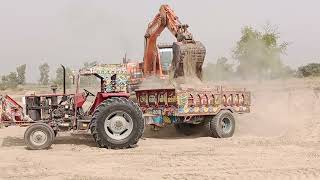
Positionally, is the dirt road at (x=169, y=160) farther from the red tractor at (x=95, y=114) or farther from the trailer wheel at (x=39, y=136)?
the red tractor at (x=95, y=114)

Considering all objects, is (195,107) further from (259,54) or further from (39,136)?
(259,54)

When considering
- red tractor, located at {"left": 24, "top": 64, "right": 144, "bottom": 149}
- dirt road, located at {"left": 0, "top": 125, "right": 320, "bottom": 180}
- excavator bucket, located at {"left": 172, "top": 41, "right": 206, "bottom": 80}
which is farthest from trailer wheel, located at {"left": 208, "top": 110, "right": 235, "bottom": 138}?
red tractor, located at {"left": 24, "top": 64, "right": 144, "bottom": 149}

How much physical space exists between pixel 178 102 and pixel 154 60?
4.30 m

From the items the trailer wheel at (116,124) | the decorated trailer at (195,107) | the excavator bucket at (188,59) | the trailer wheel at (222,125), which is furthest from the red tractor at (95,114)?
the excavator bucket at (188,59)

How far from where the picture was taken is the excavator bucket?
1561 cm

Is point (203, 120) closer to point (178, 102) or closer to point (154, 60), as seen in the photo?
point (178, 102)

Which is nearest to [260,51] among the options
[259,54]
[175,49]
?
[259,54]

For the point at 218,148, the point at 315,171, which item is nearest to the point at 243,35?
the point at 218,148

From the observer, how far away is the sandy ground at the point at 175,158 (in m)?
8.47

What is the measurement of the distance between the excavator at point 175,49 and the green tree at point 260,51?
17.4 meters

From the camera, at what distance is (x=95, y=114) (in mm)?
11531

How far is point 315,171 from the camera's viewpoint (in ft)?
28.0

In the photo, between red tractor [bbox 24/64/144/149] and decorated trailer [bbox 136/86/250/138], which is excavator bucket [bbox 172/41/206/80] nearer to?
decorated trailer [bbox 136/86/250/138]

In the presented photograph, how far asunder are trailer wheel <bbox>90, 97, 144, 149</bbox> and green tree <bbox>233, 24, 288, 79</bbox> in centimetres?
2362
